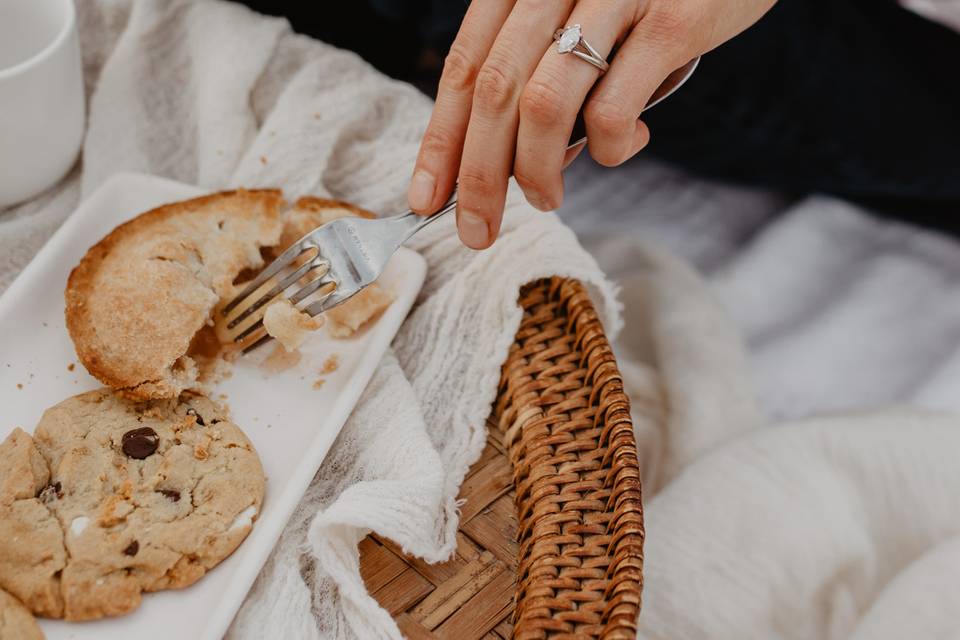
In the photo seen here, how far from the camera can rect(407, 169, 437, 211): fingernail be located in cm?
103

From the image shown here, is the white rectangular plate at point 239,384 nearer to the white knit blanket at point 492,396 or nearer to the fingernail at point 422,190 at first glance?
the white knit blanket at point 492,396

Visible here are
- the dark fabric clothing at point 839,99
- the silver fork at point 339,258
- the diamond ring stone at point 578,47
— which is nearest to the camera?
the diamond ring stone at point 578,47

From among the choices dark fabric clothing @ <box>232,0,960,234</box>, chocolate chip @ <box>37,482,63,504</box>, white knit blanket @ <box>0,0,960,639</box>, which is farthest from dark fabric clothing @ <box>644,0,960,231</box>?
chocolate chip @ <box>37,482,63,504</box>

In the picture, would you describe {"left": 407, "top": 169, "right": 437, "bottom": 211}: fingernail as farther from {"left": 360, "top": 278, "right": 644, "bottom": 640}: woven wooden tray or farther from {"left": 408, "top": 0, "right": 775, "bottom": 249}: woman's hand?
{"left": 360, "top": 278, "right": 644, "bottom": 640}: woven wooden tray

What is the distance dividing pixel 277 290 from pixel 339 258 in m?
0.07

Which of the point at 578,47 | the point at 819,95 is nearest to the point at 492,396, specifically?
the point at 578,47

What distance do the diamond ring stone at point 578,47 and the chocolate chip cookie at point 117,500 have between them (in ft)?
1.65

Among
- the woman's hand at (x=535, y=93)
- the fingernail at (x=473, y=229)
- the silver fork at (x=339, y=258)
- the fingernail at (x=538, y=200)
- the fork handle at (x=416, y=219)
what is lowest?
the silver fork at (x=339, y=258)

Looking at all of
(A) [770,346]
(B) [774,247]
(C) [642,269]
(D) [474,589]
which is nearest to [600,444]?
(D) [474,589]

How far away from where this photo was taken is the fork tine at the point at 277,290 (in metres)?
1.05

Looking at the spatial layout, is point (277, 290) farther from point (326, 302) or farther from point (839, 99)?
point (839, 99)

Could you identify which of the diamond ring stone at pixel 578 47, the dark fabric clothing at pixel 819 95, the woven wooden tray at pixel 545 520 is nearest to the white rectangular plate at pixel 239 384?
the woven wooden tray at pixel 545 520

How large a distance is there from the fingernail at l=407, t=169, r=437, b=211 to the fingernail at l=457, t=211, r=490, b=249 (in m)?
0.05

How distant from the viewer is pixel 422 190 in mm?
1033
